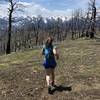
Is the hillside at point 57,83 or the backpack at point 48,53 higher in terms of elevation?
the backpack at point 48,53

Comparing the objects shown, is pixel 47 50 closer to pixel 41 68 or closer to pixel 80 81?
pixel 80 81

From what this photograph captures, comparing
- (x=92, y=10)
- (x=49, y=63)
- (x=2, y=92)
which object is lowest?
(x=2, y=92)

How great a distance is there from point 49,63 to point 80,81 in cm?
286

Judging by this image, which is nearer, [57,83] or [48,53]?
[48,53]

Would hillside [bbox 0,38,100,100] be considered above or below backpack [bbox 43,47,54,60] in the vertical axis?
below

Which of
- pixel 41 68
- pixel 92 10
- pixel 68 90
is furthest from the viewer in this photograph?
pixel 92 10

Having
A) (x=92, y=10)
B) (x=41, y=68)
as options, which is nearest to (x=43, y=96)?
(x=41, y=68)

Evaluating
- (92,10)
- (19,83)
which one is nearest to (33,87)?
(19,83)

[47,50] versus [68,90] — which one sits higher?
[47,50]

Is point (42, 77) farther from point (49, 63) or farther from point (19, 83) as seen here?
point (49, 63)

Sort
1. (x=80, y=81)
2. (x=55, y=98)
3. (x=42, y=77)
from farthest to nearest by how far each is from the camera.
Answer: (x=42, y=77) → (x=80, y=81) → (x=55, y=98)

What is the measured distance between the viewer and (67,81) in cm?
1683

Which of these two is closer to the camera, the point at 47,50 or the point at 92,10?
the point at 47,50

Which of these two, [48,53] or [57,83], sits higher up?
[48,53]
